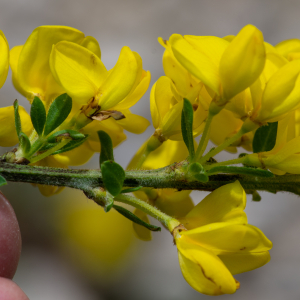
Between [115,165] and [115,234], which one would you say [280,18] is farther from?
[115,165]

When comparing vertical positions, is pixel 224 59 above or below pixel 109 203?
above

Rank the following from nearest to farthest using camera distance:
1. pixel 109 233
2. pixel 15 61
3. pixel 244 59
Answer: pixel 244 59 → pixel 15 61 → pixel 109 233

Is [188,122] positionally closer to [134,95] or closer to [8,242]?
[134,95]

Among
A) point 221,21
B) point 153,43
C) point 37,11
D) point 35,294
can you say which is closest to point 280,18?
point 221,21

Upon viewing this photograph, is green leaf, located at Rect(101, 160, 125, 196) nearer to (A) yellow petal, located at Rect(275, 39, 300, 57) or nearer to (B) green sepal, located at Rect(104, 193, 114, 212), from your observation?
(B) green sepal, located at Rect(104, 193, 114, 212)

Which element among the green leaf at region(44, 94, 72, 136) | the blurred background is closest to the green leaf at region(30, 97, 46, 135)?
the green leaf at region(44, 94, 72, 136)

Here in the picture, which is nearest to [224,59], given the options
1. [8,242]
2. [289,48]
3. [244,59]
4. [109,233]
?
[244,59]
